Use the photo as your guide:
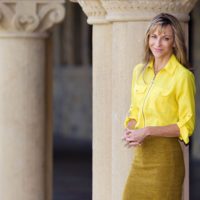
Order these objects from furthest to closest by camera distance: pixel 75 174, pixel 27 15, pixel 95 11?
pixel 75 174, pixel 27 15, pixel 95 11

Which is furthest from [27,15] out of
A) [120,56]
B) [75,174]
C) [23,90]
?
[75,174]

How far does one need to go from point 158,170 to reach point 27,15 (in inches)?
115

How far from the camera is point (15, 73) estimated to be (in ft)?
22.4

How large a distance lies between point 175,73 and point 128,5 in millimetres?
894

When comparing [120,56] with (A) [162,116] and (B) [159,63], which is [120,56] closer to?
(B) [159,63]

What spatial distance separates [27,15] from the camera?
685 cm

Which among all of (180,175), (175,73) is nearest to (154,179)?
(180,175)

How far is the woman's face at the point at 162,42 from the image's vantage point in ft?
13.8

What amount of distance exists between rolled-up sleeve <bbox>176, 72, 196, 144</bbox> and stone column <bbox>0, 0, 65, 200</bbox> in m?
2.81

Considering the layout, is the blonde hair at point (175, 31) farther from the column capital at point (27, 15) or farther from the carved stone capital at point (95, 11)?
the column capital at point (27, 15)

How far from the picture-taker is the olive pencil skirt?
421 cm

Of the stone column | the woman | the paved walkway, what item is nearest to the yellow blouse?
the woman

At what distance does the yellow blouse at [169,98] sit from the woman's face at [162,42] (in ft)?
0.15

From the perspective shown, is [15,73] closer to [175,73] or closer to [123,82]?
[123,82]
